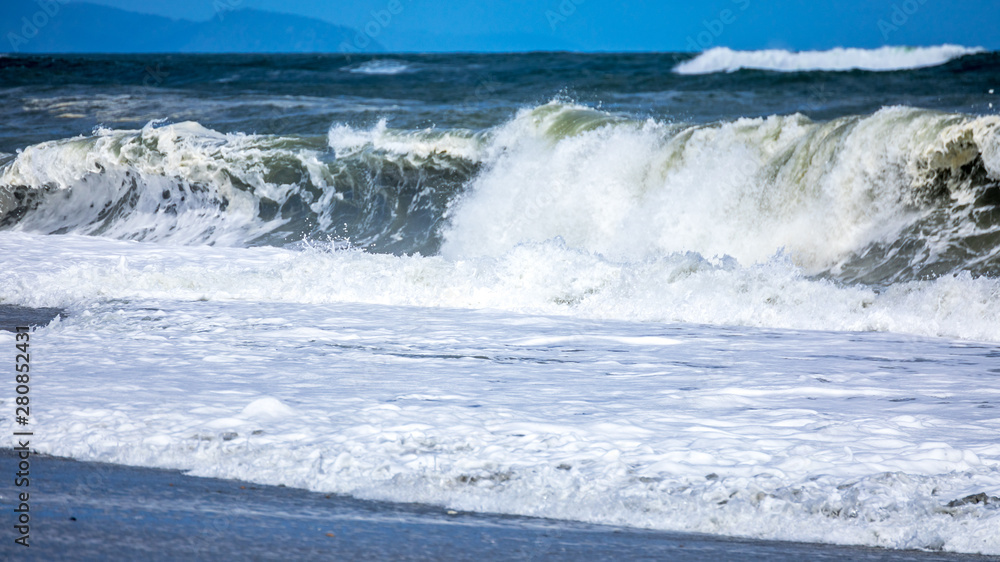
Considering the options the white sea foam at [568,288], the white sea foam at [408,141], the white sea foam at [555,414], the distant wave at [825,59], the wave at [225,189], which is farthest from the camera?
the distant wave at [825,59]

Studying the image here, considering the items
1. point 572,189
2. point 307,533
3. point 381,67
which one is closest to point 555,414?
point 307,533

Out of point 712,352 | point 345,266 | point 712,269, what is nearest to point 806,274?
point 712,269

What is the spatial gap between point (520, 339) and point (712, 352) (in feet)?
4.02

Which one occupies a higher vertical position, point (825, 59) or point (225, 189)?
point (825, 59)

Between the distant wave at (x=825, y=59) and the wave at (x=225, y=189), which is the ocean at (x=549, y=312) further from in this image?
the distant wave at (x=825, y=59)

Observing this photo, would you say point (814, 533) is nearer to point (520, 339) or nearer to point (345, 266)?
point (520, 339)

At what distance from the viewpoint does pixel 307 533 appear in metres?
2.48

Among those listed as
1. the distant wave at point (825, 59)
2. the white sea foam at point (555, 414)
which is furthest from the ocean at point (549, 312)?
the distant wave at point (825, 59)

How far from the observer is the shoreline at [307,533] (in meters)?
2.35

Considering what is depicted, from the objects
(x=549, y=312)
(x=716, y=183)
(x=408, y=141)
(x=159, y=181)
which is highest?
(x=408, y=141)

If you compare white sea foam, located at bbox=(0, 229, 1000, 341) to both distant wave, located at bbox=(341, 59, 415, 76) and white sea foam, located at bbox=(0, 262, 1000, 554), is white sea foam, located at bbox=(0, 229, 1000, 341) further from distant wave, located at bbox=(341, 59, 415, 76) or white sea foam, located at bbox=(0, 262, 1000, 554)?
distant wave, located at bbox=(341, 59, 415, 76)

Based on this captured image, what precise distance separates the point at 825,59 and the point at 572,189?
105ft

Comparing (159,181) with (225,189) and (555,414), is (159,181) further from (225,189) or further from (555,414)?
(555,414)

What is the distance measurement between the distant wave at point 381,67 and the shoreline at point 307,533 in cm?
3462
